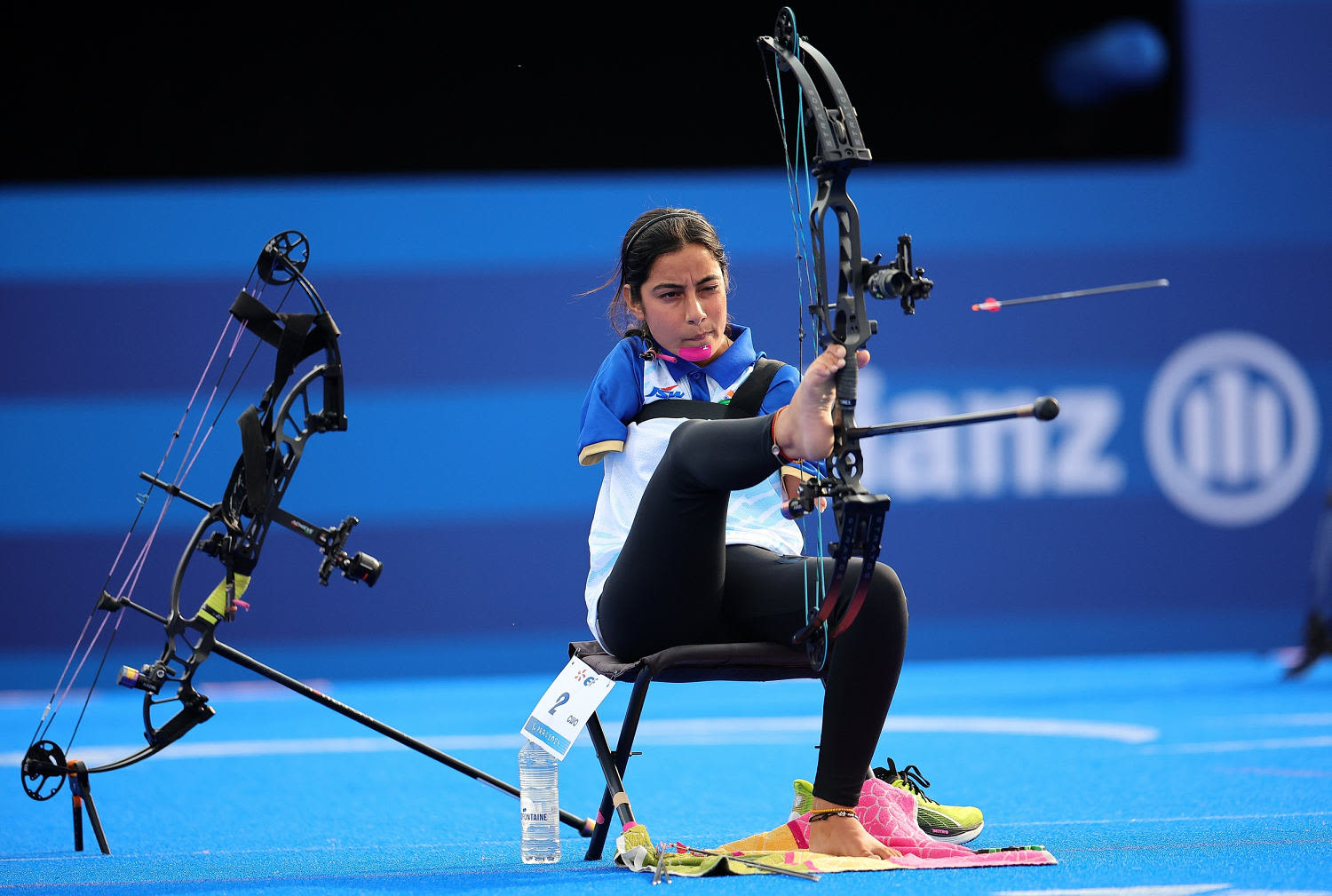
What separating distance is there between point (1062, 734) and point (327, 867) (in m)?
2.47

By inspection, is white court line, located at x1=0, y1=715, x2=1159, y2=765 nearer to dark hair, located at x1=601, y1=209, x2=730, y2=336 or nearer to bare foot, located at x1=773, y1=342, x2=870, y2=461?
dark hair, located at x1=601, y1=209, x2=730, y2=336

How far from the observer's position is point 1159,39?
6.47m

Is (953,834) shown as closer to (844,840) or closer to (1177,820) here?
(844,840)

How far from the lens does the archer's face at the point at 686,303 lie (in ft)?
8.25

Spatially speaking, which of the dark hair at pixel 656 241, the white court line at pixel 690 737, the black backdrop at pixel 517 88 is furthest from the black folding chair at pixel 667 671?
the black backdrop at pixel 517 88

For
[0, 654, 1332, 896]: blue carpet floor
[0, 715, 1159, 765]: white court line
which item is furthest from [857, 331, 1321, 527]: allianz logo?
[0, 715, 1159, 765]: white court line

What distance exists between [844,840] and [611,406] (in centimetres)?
79

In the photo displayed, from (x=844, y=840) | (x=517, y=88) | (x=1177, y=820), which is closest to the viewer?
(x=844, y=840)

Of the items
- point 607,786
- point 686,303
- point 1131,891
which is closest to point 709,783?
point 607,786

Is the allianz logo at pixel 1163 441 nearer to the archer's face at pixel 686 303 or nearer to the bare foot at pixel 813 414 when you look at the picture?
the archer's face at pixel 686 303

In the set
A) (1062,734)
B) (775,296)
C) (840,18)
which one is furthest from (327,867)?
(840,18)

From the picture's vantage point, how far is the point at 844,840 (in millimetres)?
2238

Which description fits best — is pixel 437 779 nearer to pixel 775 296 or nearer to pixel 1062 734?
pixel 1062 734

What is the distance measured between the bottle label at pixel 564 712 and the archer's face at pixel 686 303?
579 mm
